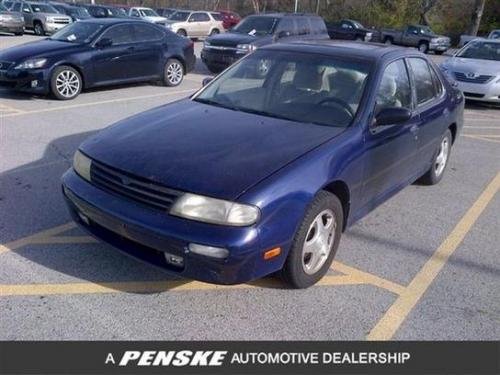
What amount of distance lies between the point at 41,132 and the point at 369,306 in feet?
17.8

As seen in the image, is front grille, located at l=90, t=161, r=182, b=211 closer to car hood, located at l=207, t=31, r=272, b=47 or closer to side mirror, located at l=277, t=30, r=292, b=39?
car hood, located at l=207, t=31, r=272, b=47

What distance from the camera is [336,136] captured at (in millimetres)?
3373

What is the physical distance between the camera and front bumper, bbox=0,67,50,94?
8.59 meters

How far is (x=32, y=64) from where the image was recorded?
861 cm

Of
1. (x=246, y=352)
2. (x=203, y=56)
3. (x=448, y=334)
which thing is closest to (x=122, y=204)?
(x=246, y=352)

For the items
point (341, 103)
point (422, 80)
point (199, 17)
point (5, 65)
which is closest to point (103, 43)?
point (5, 65)

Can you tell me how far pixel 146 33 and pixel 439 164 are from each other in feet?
24.6

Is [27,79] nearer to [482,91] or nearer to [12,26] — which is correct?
[482,91]

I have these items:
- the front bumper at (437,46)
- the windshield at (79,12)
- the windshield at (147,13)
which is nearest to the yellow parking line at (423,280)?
the front bumper at (437,46)

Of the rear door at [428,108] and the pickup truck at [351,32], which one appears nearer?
the rear door at [428,108]

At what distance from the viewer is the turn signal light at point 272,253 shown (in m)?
2.80

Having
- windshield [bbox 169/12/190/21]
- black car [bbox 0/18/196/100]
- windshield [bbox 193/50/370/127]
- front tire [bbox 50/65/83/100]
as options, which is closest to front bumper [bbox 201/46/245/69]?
black car [bbox 0/18/196/100]

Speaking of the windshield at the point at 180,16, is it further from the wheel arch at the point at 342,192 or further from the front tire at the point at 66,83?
the wheel arch at the point at 342,192

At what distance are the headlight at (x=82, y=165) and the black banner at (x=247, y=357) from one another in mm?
1118
